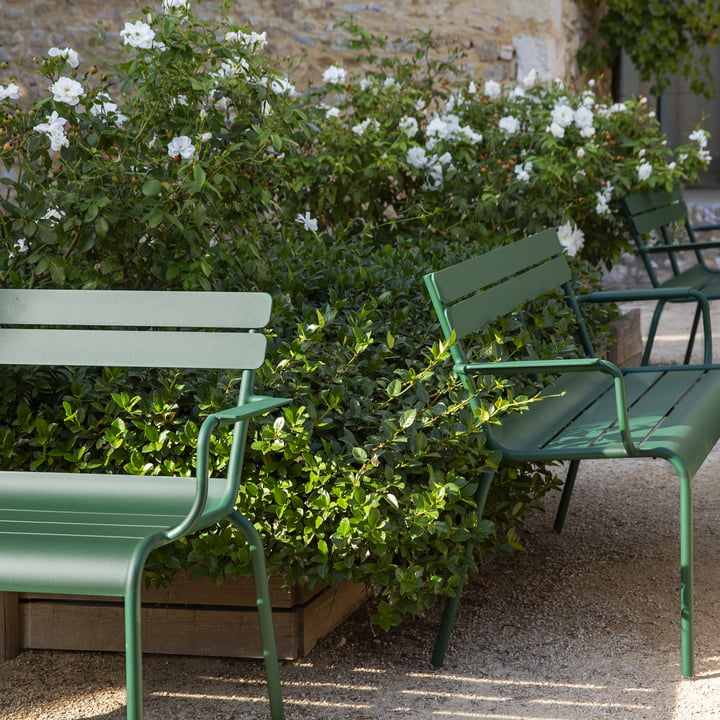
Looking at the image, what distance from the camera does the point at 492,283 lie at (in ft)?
9.48

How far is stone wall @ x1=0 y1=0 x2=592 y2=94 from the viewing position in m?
7.40

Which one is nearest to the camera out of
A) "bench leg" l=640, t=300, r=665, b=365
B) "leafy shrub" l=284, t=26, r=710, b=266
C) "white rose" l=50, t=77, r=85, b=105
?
"white rose" l=50, t=77, r=85, b=105

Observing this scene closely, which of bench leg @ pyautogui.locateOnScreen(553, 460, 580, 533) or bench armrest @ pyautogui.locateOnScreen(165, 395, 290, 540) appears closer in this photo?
bench armrest @ pyautogui.locateOnScreen(165, 395, 290, 540)

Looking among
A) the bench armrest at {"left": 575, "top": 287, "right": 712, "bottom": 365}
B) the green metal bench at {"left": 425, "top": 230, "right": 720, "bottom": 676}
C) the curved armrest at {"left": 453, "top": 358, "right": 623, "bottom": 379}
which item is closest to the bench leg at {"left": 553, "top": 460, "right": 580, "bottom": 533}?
the green metal bench at {"left": 425, "top": 230, "right": 720, "bottom": 676}

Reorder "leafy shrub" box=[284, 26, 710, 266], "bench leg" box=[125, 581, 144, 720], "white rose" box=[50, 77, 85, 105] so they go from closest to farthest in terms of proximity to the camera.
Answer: "bench leg" box=[125, 581, 144, 720] → "white rose" box=[50, 77, 85, 105] → "leafy shrub" box=[284, 26, 710, 266]

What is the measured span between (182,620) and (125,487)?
482 mm

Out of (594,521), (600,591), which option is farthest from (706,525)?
(600,591)

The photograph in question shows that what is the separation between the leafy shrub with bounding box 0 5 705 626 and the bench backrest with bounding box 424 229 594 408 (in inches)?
2.6

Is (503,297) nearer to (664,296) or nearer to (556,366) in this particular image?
(664,296)

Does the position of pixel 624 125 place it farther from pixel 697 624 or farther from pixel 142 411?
pixel 142 411

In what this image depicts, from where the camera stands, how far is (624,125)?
204 inches

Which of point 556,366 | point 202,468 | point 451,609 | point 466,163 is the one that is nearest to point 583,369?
point 556,366

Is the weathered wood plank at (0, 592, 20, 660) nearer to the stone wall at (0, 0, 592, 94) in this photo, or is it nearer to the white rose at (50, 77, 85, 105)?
the white rose at (50, 77, 85, 105)

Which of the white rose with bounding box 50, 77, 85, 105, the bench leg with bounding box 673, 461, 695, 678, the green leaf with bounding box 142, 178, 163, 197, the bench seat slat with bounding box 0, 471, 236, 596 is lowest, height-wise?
the bench leg with bounding box 673, 461, 695, 678
